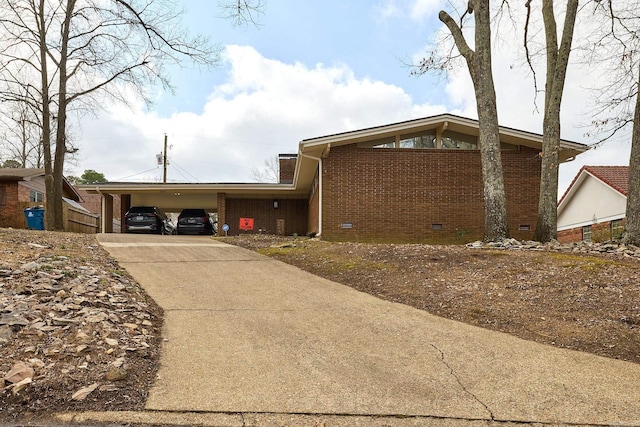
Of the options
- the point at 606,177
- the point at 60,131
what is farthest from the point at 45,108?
the point at 606,177

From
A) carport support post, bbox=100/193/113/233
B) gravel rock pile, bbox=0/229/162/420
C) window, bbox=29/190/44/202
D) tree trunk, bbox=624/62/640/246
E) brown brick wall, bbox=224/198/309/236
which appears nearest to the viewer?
gravel rock pile, bbox=0/229/162/420

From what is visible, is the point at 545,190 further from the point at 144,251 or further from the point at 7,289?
the point at 7,289

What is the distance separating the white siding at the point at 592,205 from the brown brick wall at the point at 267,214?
13.6 m

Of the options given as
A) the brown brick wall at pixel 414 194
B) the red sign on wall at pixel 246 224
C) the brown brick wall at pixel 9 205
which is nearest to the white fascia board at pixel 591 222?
the brown brick wall at pixel 414 194

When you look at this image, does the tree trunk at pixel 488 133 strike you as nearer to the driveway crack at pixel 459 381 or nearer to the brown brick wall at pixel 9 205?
the driveway crack at pixel 459 381

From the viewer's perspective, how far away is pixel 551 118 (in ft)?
35.4

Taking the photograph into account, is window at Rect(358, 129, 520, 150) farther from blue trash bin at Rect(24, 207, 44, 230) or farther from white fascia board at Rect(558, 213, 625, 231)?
blue trash bin at Rect(24, 207, 44, 230)

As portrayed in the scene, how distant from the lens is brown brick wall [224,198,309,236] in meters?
23.3

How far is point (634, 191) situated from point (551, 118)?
2450mm

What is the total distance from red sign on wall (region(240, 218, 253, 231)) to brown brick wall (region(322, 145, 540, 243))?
9114mm

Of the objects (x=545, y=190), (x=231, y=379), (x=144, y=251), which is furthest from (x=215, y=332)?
(x=545, y=190)

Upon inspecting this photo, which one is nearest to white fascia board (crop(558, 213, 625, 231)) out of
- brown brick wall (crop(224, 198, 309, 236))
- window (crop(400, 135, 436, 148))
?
window (crop(400, 135, 436, 148))

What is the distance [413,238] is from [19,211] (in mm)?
18441

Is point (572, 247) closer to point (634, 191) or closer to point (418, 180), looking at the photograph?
point (634, 191)
